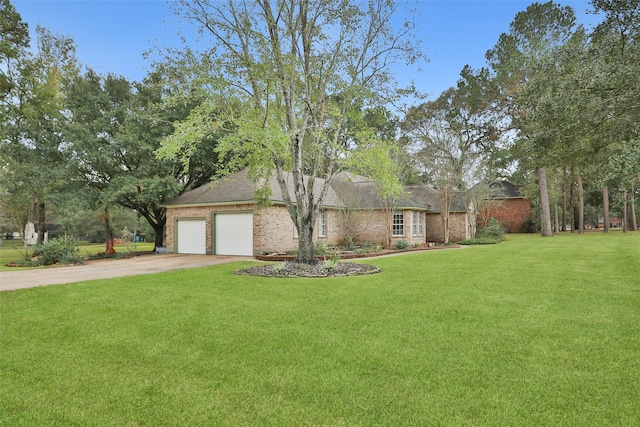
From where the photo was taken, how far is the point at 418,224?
24.5 metres

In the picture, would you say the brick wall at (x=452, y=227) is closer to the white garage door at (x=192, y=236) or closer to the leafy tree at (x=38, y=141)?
the white garage door at (x=192, y=236)

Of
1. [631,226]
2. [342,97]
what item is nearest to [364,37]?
[342,97]

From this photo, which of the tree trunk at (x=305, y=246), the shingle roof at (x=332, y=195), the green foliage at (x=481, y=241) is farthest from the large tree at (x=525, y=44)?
the tree trunk at (x=305, y=246)

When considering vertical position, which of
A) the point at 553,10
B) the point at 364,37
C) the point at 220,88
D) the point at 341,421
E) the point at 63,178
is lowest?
the point at 341,421

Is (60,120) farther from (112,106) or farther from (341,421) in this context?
(341,421)

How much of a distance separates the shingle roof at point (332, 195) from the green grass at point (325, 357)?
8437 mm

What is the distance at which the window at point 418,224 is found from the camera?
24.1m

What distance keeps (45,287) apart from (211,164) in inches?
527

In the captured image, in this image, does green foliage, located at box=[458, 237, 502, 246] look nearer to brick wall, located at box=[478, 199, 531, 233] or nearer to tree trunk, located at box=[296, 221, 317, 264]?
tree trunk, located at box=[296, 221, 317, 264]

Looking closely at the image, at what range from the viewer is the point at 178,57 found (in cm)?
1196

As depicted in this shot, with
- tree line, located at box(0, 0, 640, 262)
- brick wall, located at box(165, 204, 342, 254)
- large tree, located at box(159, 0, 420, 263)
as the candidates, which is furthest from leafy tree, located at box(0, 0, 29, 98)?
brick wall, located at box(165, 204, 342, 254)

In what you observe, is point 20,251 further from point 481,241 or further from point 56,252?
point 481,241

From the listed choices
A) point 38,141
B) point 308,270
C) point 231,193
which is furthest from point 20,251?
point 308,270

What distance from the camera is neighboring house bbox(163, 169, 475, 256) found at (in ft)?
58.7
